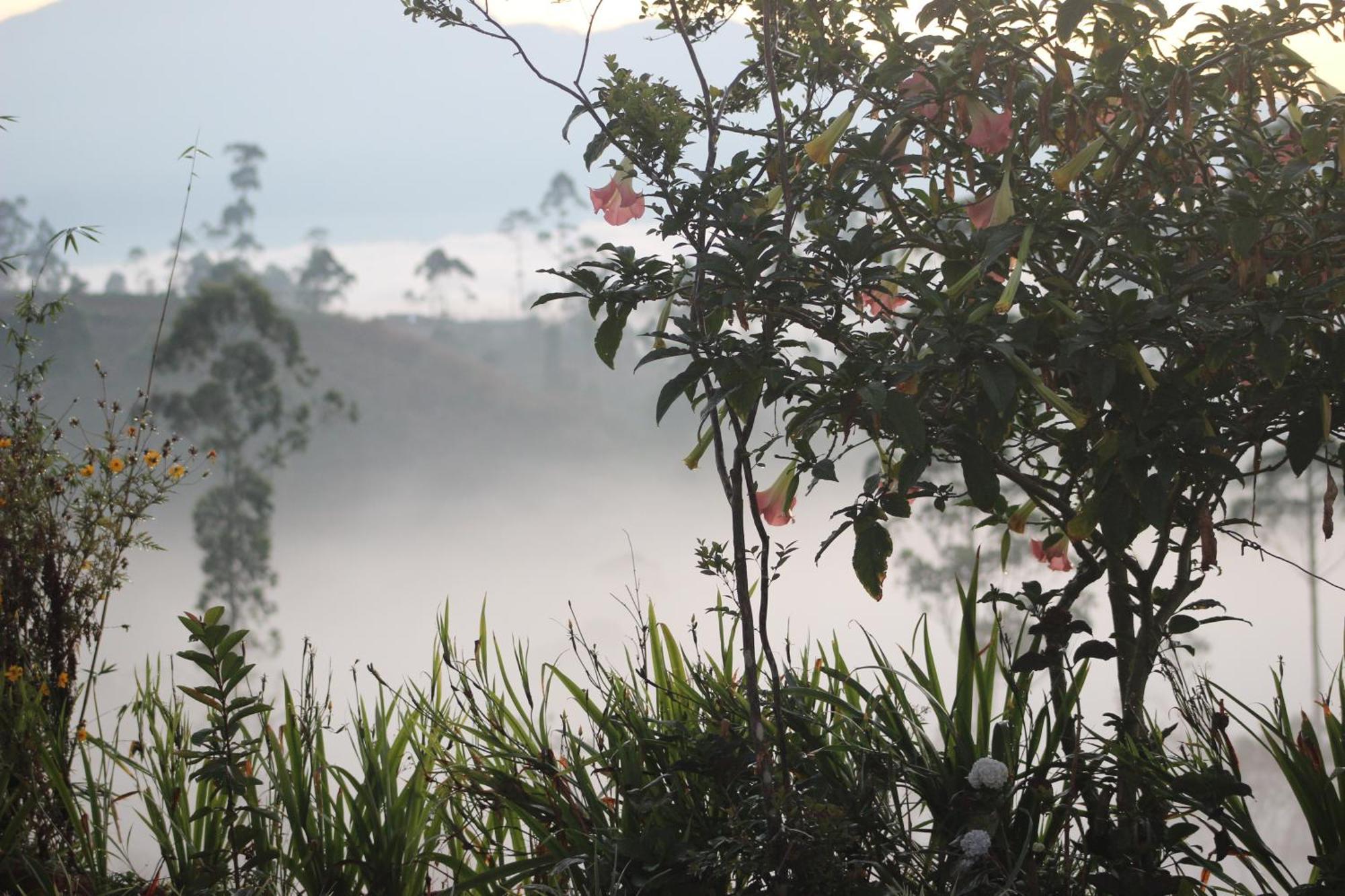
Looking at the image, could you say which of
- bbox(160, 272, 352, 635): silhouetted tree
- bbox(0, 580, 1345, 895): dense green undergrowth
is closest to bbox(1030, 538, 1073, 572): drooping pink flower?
bbox(0, 580, 1345, 895): dense green undergrowth

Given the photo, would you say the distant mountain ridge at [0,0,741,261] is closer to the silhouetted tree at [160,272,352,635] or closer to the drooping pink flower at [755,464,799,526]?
the silhouetted tree at [160,272,352,635]

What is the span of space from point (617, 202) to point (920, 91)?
0.36 meters

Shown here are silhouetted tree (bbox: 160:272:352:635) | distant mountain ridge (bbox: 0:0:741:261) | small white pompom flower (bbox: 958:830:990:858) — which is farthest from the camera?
silhouetted tree (bbox: 160:272:352:635)

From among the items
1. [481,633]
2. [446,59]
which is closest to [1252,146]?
[481,633]

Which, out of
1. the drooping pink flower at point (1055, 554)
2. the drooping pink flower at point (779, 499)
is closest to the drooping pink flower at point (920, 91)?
the drooping pink flower at point (779, 499)

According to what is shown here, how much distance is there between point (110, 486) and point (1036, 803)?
154 cm

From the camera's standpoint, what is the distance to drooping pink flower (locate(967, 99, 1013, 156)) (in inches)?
42.8

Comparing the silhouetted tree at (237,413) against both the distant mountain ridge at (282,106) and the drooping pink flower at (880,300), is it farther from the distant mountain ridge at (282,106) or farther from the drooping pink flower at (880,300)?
the drooping pink flower at (880,300)

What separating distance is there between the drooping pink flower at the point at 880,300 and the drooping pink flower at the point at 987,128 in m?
0.18

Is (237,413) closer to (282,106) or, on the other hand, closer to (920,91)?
(282,106)

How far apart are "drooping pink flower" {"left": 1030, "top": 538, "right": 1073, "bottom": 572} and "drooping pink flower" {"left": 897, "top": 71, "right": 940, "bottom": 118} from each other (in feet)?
1.88

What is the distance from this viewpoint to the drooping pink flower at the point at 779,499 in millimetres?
1194

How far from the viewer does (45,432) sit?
1.91 m

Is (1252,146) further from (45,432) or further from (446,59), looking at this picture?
(446,59)
